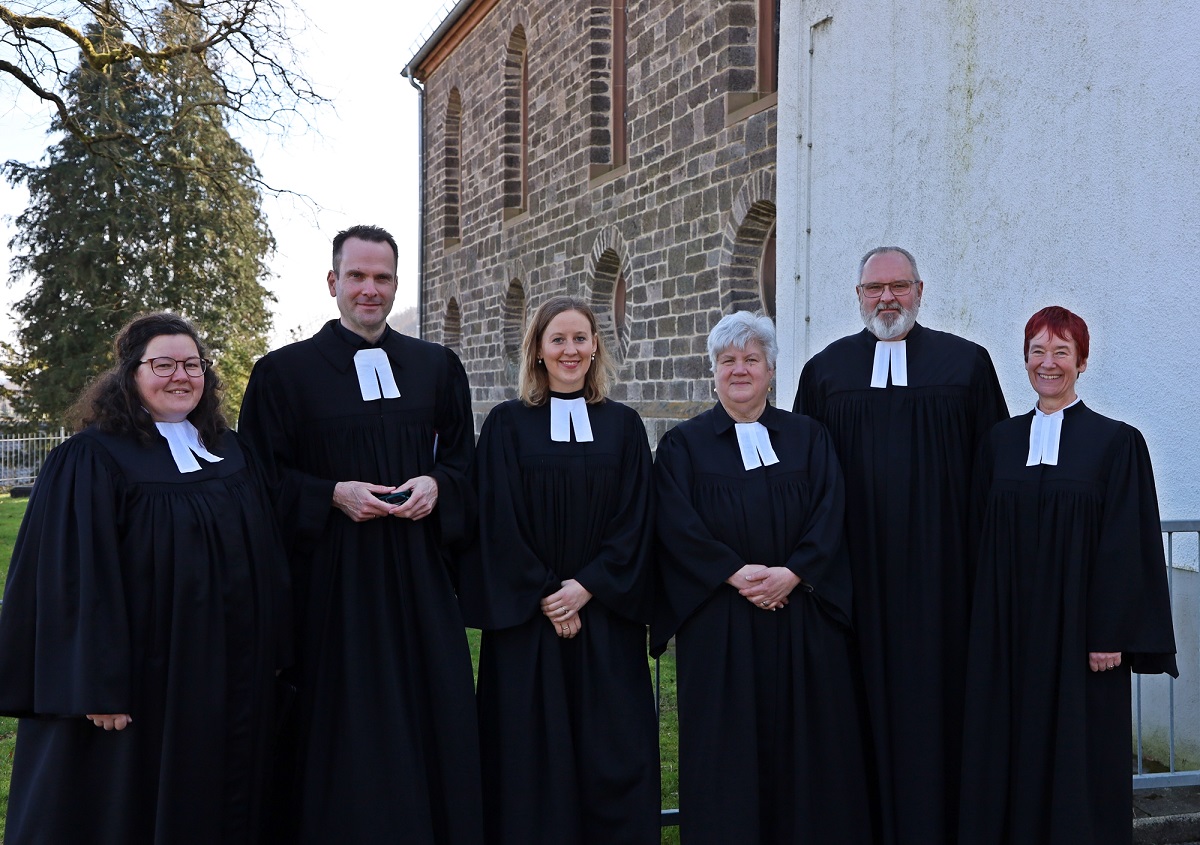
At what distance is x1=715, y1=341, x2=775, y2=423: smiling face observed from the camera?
3.59 meters

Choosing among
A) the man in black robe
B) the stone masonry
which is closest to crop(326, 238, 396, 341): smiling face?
the man in black robe

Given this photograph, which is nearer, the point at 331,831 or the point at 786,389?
the point at 331,831

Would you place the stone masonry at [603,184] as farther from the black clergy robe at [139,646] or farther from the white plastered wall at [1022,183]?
the black clergy robe at [139,646]

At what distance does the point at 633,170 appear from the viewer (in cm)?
1177

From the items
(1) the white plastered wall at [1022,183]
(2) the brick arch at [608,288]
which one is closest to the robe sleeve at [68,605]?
(1) the white plastered wall at [1022,183]

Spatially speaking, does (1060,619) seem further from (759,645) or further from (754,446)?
(754,446)

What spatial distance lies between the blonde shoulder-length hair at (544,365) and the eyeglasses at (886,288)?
103 centimetres

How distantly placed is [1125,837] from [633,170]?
369 inches

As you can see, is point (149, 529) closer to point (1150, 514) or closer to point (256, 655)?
point (256, 655)

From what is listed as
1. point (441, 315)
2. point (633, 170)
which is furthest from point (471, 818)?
point (441, 315)

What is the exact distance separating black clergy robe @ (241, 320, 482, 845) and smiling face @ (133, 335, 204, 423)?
0.31 m

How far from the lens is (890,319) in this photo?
12.9 ft

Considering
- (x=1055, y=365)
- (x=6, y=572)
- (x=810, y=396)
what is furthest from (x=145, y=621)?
(x=6, y=572)

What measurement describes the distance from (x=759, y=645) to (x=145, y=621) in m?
1.88
